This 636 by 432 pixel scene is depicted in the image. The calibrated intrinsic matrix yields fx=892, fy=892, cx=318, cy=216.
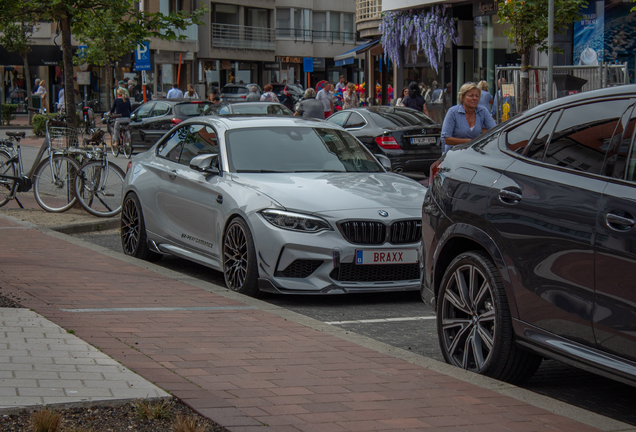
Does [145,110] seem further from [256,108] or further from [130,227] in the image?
[130,227]

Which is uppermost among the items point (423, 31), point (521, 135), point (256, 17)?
point (256, 17)

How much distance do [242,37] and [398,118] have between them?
56887 millimetres

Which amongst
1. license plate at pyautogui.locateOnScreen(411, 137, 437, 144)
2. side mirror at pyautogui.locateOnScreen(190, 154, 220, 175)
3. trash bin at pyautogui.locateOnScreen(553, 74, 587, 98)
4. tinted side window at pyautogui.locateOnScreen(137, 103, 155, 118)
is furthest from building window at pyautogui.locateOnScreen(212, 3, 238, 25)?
side mirror at pyautogui.locateOnScreen(190, 154, 220, 175)

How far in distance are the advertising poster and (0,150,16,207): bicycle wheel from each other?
44.2 feet

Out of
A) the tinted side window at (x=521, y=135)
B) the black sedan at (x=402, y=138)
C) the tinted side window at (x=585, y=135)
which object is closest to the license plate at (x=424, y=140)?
the black sedan at (x=402, y=138)

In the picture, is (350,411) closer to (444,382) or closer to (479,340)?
(444,382)

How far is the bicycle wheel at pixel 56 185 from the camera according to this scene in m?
12.8

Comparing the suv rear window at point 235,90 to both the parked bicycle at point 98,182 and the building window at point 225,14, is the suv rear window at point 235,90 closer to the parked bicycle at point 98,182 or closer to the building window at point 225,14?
the building window at point 225,14

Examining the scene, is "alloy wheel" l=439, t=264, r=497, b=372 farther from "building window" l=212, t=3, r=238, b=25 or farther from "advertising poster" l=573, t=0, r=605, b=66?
"building window" l=212, t=3, r=238, b=25

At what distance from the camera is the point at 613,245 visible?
12.8 ft

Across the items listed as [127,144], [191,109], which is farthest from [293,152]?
[127,144]

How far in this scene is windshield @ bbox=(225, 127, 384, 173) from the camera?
8211mm

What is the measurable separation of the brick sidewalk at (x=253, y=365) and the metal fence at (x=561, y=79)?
843 centimetres

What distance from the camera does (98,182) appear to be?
1249 cm
